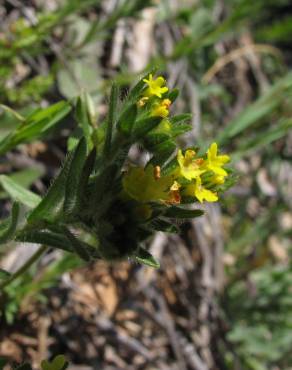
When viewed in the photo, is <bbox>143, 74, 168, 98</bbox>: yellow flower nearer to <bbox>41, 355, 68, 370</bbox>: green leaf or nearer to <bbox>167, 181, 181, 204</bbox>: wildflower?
<bbox>167, 181, 181, 204</bbox>: wildflower

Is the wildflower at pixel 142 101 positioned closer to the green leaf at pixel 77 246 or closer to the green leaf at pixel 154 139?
the green leaf at pixel 154 139

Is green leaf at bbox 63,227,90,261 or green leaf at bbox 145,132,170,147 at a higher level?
green leaf at bbox 145,132,170,147

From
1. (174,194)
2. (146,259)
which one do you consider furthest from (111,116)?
(146,259)

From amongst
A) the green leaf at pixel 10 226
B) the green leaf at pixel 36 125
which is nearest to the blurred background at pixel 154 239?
the green leaf at pixel 36 125

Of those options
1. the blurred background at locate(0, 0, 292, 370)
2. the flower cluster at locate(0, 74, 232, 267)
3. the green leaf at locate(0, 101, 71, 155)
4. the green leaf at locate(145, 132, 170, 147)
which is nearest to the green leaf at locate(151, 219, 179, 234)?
the flower cluster at locate(0, 74, 232, 267)

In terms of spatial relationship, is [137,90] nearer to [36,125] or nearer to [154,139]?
[154,139]

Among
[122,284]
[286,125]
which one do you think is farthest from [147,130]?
[122,284]

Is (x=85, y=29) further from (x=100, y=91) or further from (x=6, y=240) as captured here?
(x=6, y=240)
